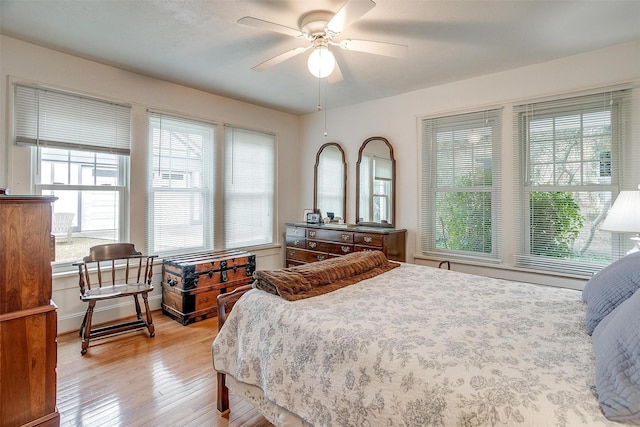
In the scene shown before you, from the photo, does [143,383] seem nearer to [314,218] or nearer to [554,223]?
[314,218]

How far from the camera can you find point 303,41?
2.63 metres

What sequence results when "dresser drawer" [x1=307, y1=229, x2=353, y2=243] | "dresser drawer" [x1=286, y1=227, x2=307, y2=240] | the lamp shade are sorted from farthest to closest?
"dresser drawer" [x1=286, y1=227, x2=307, y2=240]
"dresser drawer" [x1=307, y1=229, x2=353, y2=243]
the lamp shade

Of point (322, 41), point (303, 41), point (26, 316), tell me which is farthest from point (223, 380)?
point (303, 41)

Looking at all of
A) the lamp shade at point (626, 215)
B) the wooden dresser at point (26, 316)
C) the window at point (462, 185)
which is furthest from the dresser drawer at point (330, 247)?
the wooden dresser at point (26, 316)

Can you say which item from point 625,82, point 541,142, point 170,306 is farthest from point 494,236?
point 170,306

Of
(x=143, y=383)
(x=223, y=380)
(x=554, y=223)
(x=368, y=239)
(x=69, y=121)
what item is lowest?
(x=143, y=383)

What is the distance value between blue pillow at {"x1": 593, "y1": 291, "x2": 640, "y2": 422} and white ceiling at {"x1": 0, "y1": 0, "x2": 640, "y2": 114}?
206 centimetres

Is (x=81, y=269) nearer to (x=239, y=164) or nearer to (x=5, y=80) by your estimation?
(x=5, y=80)

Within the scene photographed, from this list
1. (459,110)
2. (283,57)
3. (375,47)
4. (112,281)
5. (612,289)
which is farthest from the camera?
(459,110)

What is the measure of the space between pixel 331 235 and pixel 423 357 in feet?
9.49

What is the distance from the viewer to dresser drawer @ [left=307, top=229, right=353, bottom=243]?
3832 mm

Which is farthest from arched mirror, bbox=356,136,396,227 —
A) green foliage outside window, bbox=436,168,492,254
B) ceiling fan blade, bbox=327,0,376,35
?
ceiling fan blade, bbox=327,0,376,35

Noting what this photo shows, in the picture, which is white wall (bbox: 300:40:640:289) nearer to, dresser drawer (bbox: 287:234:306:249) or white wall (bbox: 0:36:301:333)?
dresser drawer (bbox: 287:234:306:249)

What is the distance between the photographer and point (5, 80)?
2639 mm
